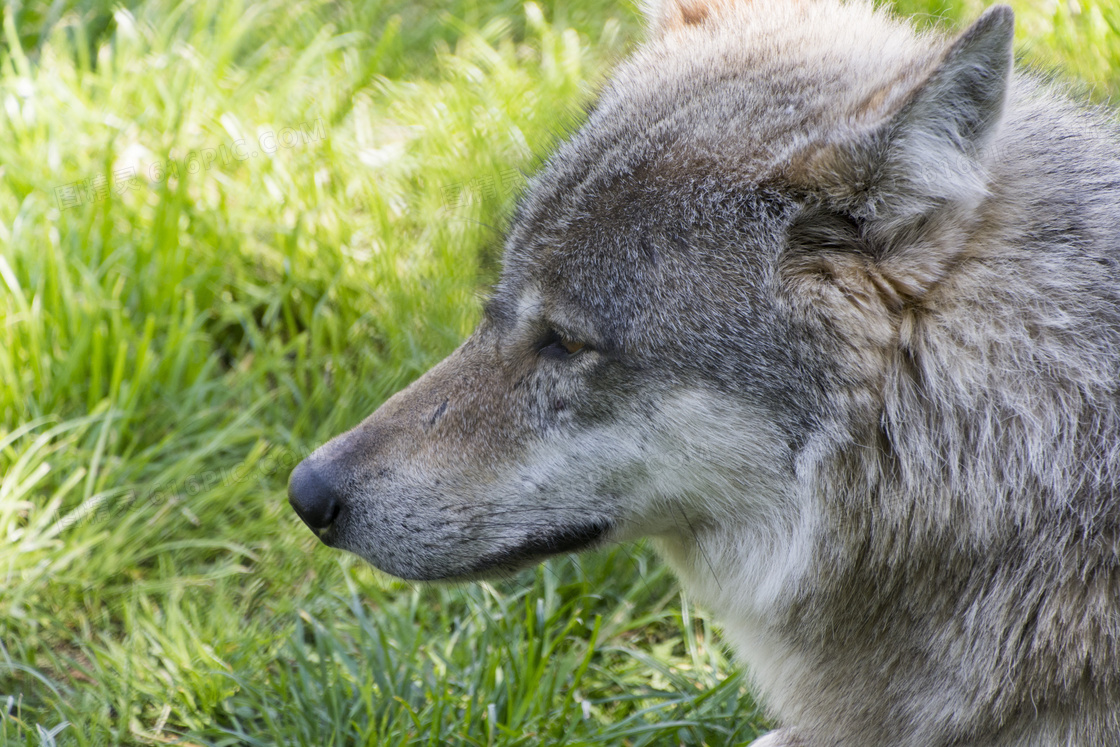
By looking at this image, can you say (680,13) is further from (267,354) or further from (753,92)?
(267,354)

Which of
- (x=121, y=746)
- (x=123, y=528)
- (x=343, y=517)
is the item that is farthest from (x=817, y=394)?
(x=123, y=528)

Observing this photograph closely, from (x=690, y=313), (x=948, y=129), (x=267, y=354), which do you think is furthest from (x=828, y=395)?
(x=267, y=354)

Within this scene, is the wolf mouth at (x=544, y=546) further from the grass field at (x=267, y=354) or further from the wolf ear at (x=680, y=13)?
the wolf ear at (x=680, y=13)

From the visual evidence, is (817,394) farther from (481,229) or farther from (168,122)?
(168,122)

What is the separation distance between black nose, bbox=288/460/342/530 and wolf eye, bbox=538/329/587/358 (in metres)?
0.68

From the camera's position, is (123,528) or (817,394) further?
(123,528)

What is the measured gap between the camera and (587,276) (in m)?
2.49

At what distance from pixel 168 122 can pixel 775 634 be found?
3990 mm

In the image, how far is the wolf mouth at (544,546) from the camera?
8.34 ft

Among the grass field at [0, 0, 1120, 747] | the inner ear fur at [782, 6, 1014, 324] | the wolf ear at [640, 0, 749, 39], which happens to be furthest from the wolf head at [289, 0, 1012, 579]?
the grass field at [0, 0, 1120, 747]

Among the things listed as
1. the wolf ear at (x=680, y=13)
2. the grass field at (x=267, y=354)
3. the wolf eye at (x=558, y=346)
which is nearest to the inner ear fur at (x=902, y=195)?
the wolf eye at (x=558, y=346)

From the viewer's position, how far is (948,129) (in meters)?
2.06

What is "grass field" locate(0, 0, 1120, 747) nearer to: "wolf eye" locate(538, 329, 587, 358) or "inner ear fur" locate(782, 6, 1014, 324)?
"wolf eye" locate(538, 329, 587, 358)

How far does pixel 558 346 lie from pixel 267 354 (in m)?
2.22
